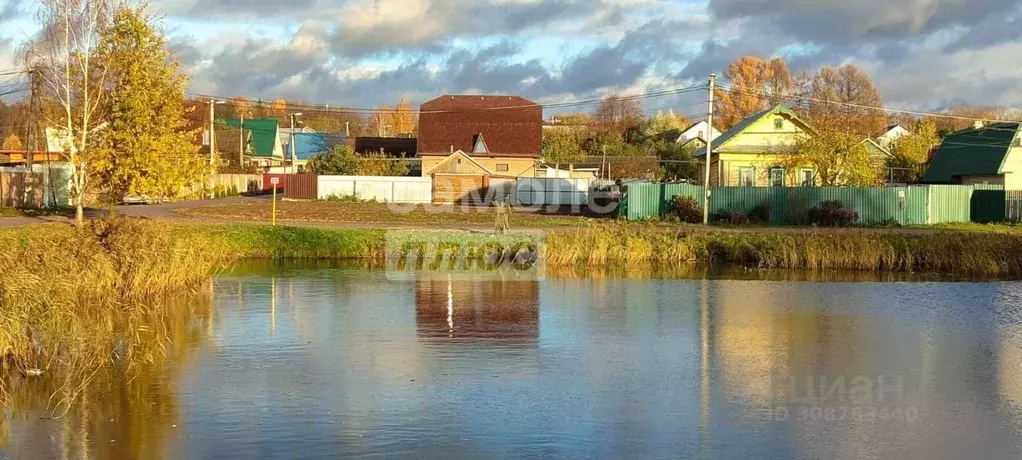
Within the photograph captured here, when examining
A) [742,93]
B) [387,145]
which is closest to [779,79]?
[742,93]

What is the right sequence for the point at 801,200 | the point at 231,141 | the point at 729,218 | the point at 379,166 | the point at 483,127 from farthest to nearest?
the point at 231,141 → the point at 483,127 → the point at 379,166 → the point at 801,200 → the point at 729,218

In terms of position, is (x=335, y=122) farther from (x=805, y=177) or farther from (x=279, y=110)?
(x=805, y=177)

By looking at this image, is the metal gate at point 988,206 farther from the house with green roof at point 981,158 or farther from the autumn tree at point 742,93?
the autumn tree at point 742,93

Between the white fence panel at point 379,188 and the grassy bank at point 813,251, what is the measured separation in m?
30.5

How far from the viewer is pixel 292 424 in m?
11.2

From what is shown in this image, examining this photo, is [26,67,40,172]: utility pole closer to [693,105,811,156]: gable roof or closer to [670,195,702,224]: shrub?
[670,195,702,224]: shrub

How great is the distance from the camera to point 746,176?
52.9 meters

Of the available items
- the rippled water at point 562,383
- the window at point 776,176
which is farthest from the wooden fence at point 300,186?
the rippled water at point 562,383

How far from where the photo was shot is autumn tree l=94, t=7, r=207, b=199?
104ft

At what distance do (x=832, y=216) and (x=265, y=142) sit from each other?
65.8 metres

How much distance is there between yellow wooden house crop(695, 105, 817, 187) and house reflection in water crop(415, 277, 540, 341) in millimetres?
29501

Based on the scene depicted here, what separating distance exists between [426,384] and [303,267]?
1635cm

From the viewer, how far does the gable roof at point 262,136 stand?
9512 centimetres

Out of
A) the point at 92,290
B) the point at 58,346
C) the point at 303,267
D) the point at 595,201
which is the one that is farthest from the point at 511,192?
the point at 58,346
